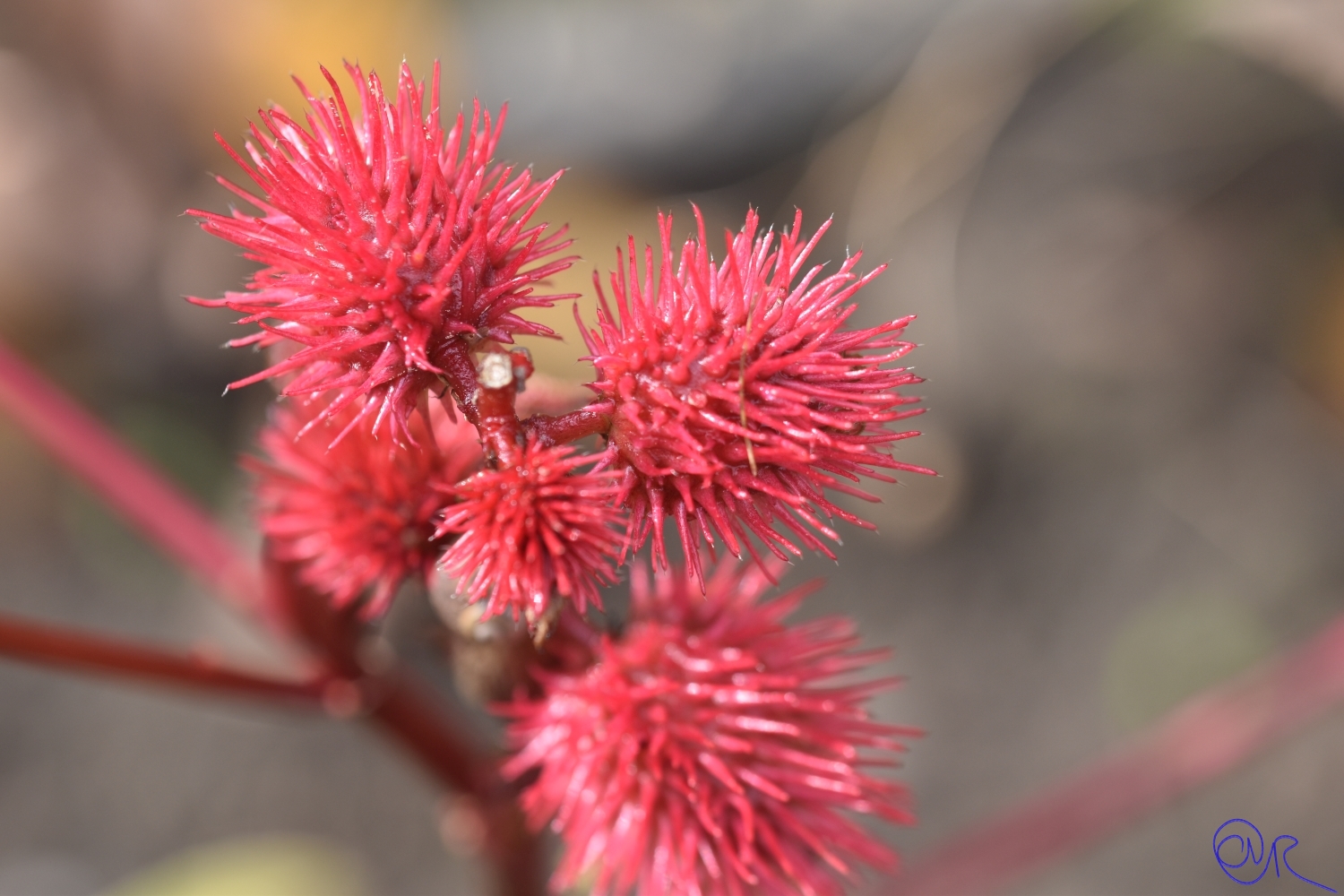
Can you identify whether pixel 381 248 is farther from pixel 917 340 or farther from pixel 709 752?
pixel 917 340

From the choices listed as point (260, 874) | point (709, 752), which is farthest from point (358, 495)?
point (260, 874)

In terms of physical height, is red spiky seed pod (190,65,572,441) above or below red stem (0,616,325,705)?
above

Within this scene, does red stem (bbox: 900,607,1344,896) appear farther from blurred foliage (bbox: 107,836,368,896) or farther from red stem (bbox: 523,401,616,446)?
blurred foliage (bbox: 107,836,368,896)

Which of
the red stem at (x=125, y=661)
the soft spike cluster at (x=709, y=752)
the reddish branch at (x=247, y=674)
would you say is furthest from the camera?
the reddish branch at (x=247, y=674)

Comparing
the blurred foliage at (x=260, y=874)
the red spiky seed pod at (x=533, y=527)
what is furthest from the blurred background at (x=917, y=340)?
the red spiky seed pod at (x=533, y=527)

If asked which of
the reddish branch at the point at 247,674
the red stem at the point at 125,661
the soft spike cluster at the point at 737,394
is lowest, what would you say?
the red stem at the point at 125,661

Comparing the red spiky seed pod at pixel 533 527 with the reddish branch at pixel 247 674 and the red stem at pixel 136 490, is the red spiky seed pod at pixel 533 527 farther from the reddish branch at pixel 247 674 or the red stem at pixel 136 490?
the red stem at pixel 136 490

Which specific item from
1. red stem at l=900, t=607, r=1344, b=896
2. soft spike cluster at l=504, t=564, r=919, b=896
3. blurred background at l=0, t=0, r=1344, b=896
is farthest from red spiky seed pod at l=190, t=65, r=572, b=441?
blurred background at l=0, t=0, r=1344, b=896

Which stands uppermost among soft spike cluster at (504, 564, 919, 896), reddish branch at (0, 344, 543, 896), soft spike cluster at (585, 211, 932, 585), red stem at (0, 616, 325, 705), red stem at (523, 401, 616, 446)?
soft spike cluster at (585, 211, 932, 585)
